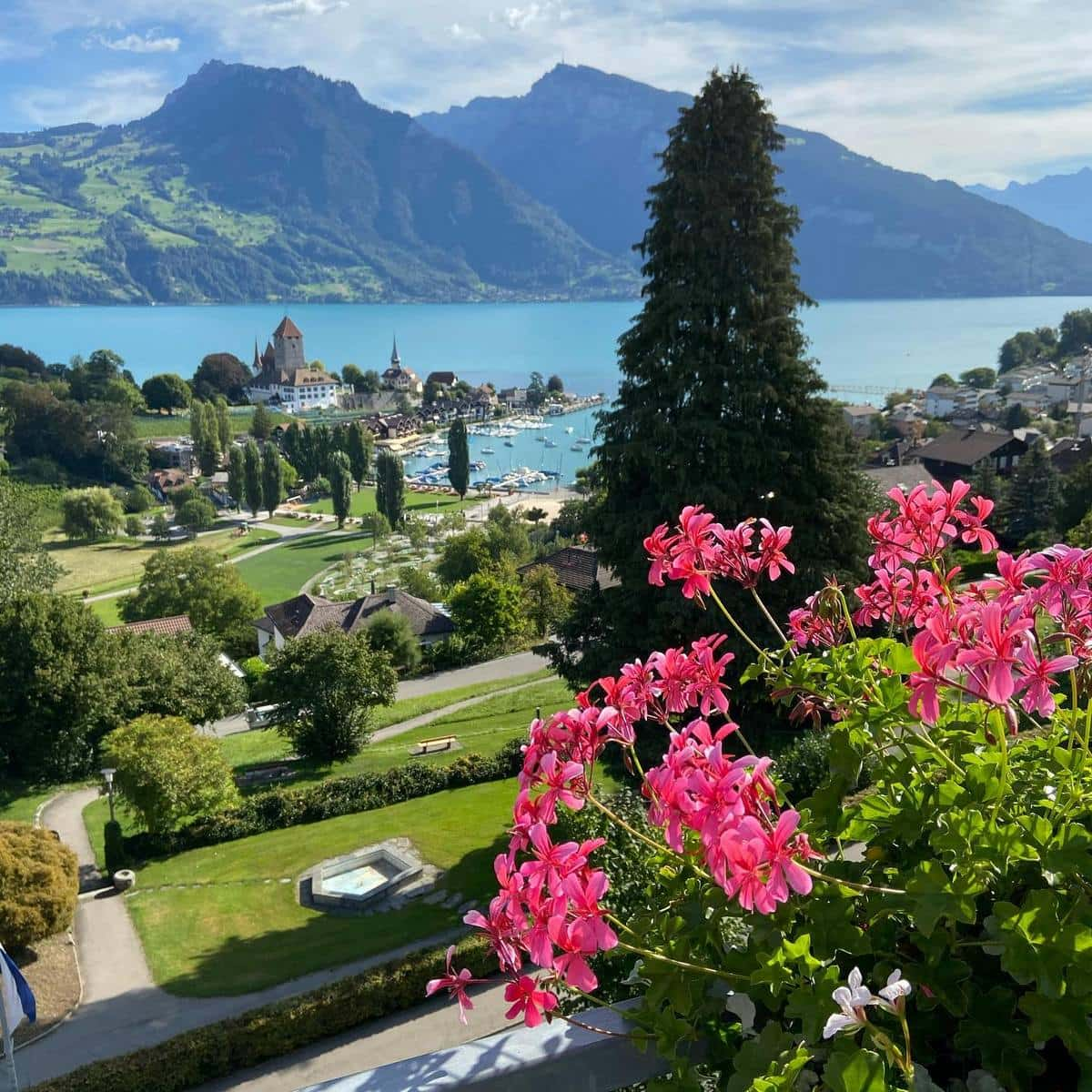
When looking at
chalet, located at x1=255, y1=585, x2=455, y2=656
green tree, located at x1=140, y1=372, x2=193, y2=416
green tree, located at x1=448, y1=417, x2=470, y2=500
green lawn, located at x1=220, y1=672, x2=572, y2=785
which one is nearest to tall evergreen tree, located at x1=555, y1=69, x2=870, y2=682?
green lawn, located at x1=220, y1=672, x2=572, y2=785

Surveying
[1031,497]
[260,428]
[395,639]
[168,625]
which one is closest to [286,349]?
[260,428]

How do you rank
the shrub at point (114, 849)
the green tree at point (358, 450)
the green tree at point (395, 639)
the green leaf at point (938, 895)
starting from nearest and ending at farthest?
the green leaf at point (938, 895) → the shrub at point (114, 849) → the green tree at point (395, 639) → the green tree at point (358, 450)

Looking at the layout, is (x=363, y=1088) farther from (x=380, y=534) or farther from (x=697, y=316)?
(x=380, y=534)

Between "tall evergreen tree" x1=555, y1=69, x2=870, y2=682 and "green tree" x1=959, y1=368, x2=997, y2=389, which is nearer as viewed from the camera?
"tall evergreen tree" x1=555, y1=69, x2=870, y2=682

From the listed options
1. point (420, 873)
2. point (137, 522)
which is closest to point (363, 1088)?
point (420, 873)

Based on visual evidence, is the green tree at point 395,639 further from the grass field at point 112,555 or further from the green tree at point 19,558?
the grass field at point 112,555

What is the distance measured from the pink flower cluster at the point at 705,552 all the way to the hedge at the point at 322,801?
52.4 ft

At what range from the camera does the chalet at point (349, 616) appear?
124 ft

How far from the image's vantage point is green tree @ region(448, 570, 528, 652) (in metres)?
36.3

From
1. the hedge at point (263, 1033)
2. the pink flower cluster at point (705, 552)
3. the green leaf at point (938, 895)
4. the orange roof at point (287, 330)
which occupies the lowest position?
the hedge at point (263, 1033)

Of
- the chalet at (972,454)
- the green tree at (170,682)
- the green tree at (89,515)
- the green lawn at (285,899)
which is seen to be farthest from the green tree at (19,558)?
the chalet at (972,454)

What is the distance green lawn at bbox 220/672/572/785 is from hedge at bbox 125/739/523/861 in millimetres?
1585

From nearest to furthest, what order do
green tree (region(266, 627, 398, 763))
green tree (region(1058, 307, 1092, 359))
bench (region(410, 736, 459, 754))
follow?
green tree (region(266, 627, 398, 763))
bench (region(410, 736, 459, 754))
green tree (region(1058, 307, 1092, 359))

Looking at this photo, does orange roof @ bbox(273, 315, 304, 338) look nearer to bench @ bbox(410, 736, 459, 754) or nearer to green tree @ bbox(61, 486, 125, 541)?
green tree @ bbox(61, 486, 125, 541)
